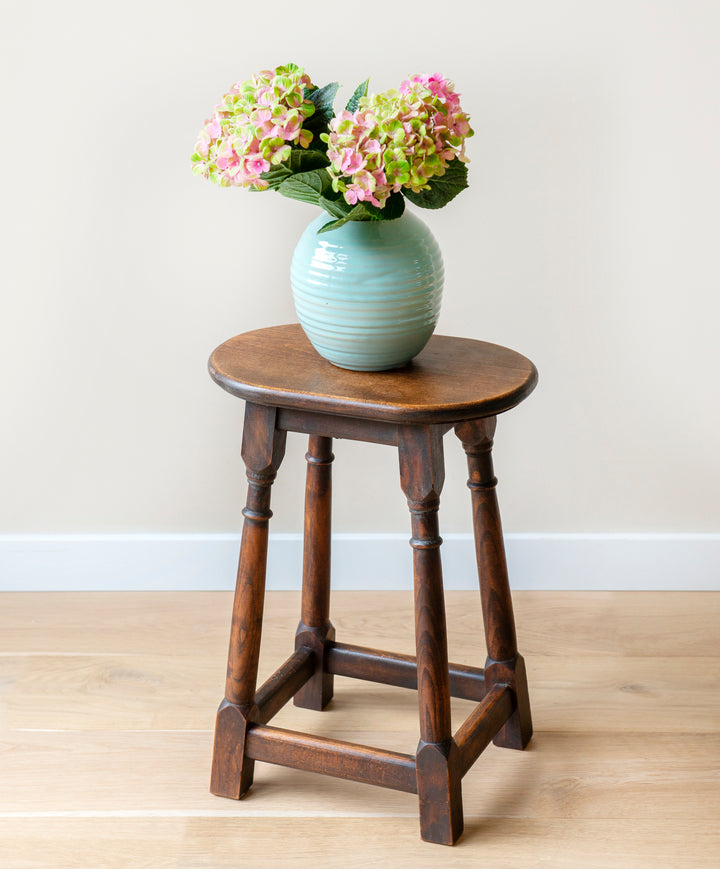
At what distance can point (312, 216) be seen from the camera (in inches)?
76.3

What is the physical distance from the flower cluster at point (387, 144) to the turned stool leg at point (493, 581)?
384 mm

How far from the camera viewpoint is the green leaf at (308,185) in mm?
1277

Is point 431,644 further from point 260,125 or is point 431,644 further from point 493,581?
point 260,125

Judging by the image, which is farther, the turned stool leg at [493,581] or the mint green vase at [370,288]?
the turned stool leg at [493,581]

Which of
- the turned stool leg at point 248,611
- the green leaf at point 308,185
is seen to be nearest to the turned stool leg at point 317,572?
the turned stool leg at point 248,611

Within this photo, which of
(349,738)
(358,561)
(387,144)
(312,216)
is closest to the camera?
(387,144)

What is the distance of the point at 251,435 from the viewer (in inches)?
55.2

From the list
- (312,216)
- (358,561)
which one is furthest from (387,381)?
Answer: (358,561)

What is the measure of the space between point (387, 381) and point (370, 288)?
Answer: 13cm

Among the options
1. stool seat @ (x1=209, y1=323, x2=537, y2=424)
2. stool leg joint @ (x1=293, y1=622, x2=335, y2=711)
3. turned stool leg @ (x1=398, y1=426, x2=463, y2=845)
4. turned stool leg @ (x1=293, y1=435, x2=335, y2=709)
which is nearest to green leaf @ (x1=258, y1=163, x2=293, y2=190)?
stool seat @ (x1=209, y1=323, x2=537, y2=424)

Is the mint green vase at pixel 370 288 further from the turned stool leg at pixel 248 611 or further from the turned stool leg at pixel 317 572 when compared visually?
the turned stool leg at pixel 317 572

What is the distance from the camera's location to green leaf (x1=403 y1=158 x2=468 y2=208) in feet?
4.33

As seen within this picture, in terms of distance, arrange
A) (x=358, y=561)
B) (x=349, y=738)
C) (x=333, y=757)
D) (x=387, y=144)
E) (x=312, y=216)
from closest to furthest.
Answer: (x=387, y=144) → (x=333, y=757) → (x=349, y=738) → (x=312, y=216) → (x=358, y=561)

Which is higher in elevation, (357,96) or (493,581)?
(357,96)
